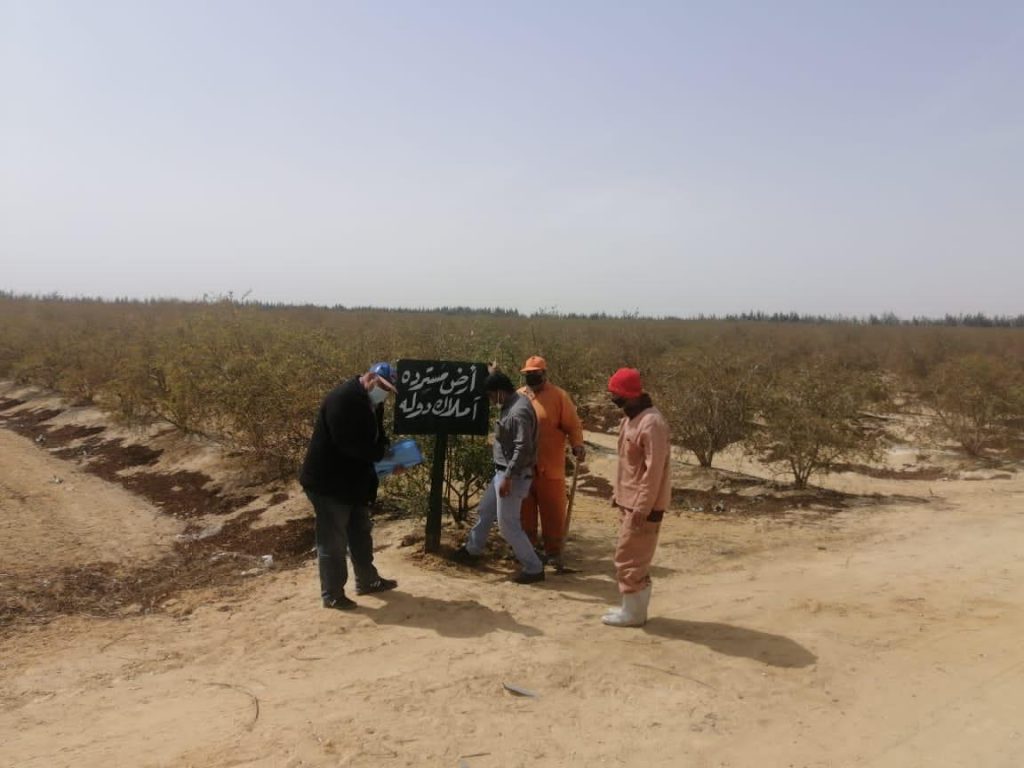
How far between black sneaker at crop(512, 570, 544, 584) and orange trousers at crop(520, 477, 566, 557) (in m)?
0.39

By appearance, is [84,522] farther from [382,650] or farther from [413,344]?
[382,650]

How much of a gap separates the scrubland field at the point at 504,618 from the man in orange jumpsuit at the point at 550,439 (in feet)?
1.89

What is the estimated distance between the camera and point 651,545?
457 centimetres

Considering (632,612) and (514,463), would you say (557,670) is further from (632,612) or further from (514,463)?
(514,463)

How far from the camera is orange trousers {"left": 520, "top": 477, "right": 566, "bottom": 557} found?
230 inches

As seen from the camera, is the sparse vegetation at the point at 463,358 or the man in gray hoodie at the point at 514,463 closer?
the man in gray hoodie at the point at 514,463

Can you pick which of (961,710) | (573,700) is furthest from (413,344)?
(961,710)

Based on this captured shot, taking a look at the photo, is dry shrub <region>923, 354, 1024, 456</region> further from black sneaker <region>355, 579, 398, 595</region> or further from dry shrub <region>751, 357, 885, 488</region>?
black sneaker <region>355, 579, 398, 595</region>

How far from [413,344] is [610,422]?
876 cm

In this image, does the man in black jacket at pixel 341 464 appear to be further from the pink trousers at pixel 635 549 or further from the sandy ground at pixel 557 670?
the pink trousers at pixel 635 549

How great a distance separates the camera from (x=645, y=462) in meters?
4.50

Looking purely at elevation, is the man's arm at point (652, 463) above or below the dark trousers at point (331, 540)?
above

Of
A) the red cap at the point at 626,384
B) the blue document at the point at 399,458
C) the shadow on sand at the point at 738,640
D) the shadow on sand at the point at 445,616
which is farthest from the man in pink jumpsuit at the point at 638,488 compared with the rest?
the blue document at the point at 399,458

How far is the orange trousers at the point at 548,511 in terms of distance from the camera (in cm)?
583
